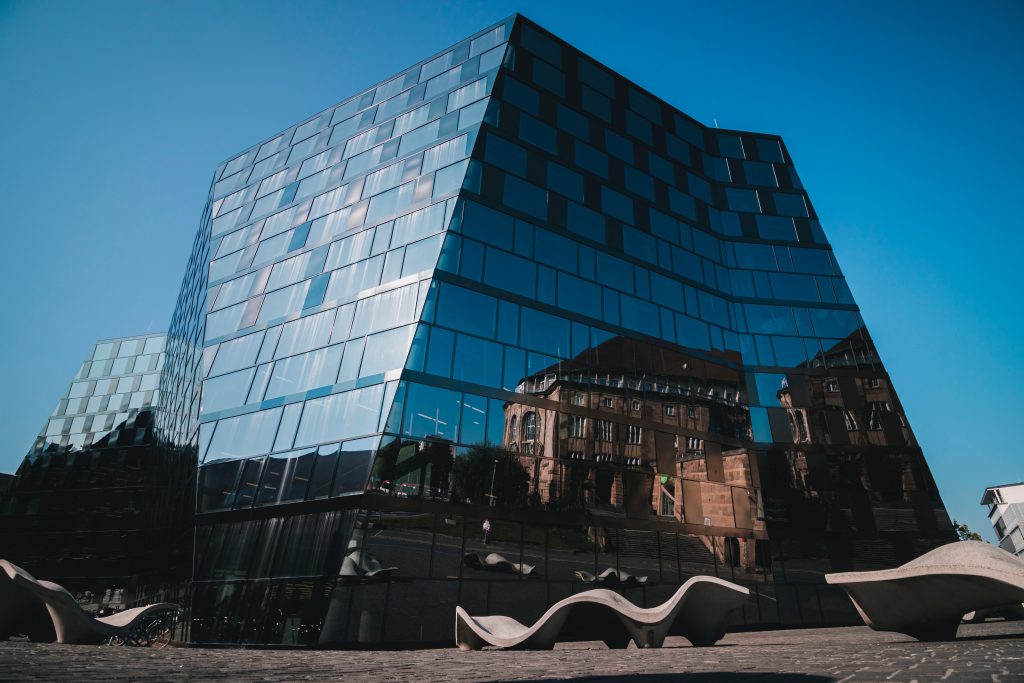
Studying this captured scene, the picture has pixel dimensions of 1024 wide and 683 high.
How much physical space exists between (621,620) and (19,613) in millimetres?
14508

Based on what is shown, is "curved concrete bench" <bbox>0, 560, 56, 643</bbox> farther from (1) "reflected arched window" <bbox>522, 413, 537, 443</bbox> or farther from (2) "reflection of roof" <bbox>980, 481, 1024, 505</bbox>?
(2) "reflection of roof" <bbox>980, 481, 1024, 505</bbox>

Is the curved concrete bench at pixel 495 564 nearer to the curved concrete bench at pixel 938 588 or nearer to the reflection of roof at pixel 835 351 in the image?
the curved concrete bench at pixel 938 588

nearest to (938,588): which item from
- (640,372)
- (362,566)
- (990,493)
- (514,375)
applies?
(362,566)

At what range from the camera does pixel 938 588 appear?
9.52m

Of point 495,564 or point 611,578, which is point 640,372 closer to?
point 611,578

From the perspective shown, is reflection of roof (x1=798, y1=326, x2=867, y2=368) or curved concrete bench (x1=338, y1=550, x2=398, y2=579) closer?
curved concrete bench (x1=338, y1=550, x2=398, y2=579)

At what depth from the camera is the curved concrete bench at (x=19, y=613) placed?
1373 centimetres

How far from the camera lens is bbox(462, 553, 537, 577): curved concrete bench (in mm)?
17984

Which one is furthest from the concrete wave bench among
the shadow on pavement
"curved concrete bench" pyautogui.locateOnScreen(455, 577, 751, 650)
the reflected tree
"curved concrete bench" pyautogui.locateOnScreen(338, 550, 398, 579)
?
the shadow on pavement

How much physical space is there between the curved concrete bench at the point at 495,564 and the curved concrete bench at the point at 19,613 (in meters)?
10.9

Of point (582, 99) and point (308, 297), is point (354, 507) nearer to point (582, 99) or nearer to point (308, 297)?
point (308, 297)

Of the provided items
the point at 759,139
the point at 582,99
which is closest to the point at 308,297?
the point at 582,99

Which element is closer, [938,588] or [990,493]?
[938,588]

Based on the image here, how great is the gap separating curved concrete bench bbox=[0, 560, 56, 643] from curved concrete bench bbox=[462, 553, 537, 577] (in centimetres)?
1094
